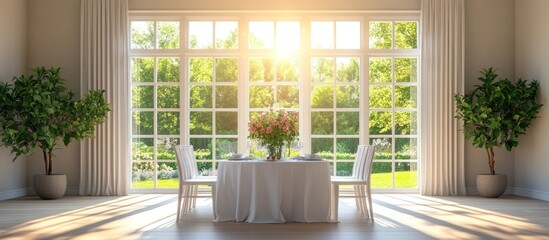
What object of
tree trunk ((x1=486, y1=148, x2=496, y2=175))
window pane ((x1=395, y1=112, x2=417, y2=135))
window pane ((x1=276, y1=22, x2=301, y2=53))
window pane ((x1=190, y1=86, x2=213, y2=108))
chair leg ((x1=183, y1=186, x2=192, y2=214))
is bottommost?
chair leg ((x1=183, y1=186, x2=192, y2=214))

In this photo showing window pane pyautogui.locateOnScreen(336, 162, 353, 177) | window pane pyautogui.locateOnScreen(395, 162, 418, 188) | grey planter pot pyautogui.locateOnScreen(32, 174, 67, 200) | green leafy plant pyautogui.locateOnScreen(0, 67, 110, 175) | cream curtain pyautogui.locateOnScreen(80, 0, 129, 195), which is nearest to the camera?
green leafy plant pyautogui.locateOnScreen(0, 67, 110, 175)

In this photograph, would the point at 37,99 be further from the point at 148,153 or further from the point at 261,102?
the point at 261,102

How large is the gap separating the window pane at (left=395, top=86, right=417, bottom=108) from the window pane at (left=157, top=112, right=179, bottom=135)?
3253 millimetres

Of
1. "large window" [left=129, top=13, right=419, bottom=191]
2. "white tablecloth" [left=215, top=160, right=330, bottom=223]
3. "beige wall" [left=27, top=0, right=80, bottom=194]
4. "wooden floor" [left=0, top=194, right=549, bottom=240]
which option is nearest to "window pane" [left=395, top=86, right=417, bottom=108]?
"large window" [left=129, top=13, right=419, bottom=191]

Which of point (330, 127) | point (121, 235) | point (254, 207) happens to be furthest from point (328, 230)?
point (330, 127)

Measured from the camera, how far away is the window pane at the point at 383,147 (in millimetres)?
10266

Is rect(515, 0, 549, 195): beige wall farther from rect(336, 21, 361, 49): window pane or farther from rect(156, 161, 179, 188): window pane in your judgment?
rect(156, 161, 179, 188): window pane

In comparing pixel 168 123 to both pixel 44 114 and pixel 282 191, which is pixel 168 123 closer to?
pixel 44 114

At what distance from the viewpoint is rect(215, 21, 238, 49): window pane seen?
33.6ft

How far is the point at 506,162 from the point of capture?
10.3m

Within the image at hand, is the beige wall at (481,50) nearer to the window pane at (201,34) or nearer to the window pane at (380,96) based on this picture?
the window pane at (380,96)

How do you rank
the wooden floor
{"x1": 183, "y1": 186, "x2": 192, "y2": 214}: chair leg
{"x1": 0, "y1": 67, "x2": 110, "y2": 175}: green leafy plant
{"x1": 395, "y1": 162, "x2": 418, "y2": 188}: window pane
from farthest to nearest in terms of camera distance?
{"x1": 395, "y1": 162, "x2": 418, "y2": 188}: window pane → {"x1": 0, "y1": 67, "x2": 110, "y2": 175}: green leafy plant → {"x1": 183, "y1": 186, "x2": 192, "y2": 214}: chair leg → the wooden floor

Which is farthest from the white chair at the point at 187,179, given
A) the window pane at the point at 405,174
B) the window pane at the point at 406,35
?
the window pane at the point at 406,35

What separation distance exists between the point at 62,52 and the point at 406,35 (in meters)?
5.05
